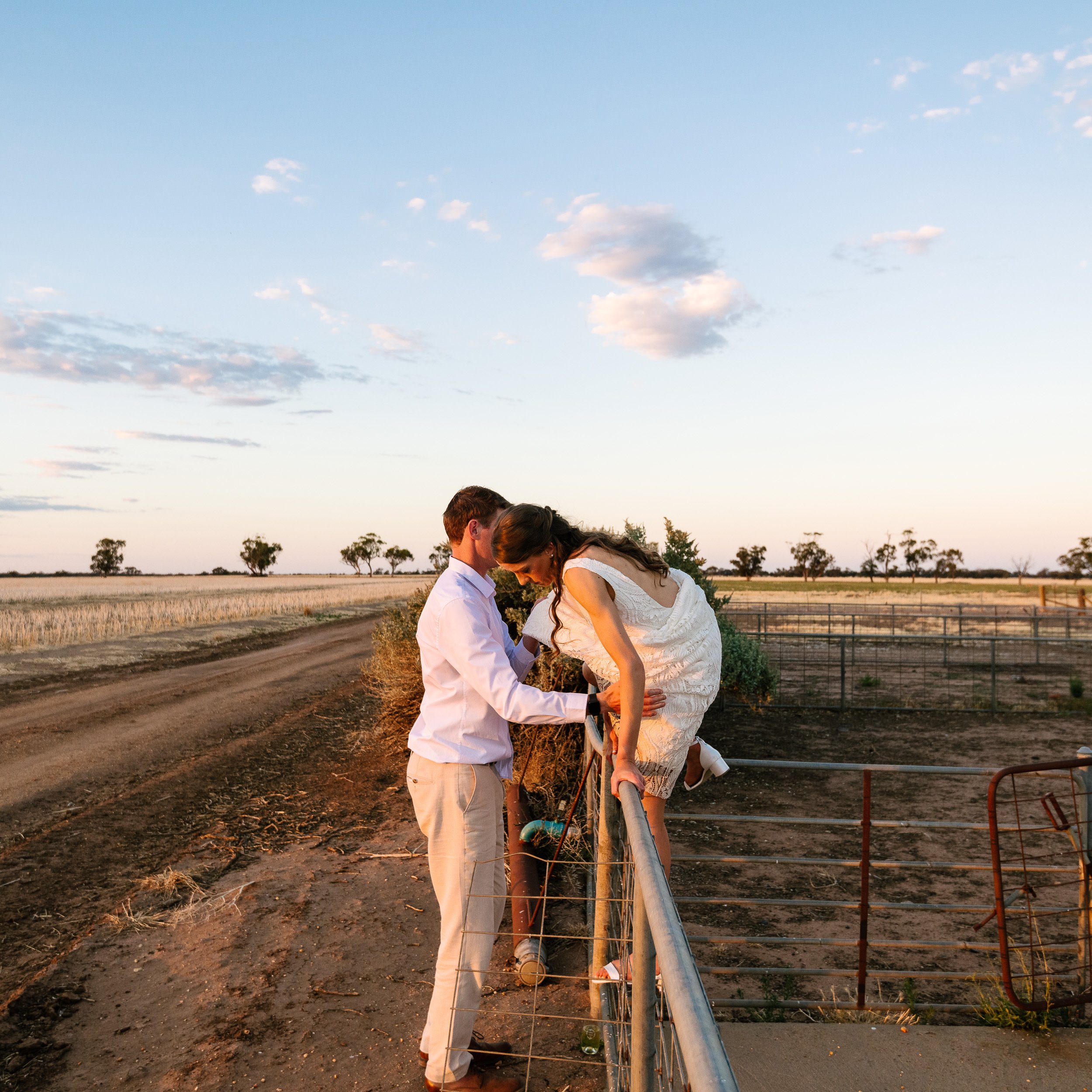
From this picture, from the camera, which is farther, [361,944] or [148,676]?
[148,676]

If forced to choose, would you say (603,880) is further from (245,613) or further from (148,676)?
(245,613)

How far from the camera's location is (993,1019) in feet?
12.0

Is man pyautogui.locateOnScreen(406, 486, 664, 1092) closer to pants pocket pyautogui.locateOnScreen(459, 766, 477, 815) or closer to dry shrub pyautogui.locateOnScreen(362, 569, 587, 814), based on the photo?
pants pocket pyautogui.locateOnScreen(459, 766, 477, 815)

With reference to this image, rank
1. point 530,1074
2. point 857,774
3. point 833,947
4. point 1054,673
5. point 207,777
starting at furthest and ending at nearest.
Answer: point 1054,673 → point 857,774 → point 207,777 → point 833,947 → point 530,1074

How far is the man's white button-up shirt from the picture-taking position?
272cm

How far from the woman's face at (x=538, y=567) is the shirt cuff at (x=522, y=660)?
366 millimetres

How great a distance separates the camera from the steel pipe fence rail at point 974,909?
11.4 ft

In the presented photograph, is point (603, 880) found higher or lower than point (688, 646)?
lower

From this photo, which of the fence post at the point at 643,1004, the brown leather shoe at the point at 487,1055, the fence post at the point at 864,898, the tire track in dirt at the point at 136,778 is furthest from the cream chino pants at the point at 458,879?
the tire track in dirt at the point at 136,778

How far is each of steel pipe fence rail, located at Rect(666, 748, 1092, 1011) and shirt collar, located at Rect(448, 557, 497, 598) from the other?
1.34m

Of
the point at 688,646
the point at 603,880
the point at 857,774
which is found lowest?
the point at 857,774

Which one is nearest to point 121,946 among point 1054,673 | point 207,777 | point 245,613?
point 207,777

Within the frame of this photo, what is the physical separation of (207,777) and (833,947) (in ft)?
18.8

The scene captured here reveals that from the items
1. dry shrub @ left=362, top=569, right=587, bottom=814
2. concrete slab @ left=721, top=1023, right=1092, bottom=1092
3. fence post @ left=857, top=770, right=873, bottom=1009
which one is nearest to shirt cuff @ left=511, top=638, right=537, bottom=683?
fence post @ left=857, top=770, right=873, bottom=1009
